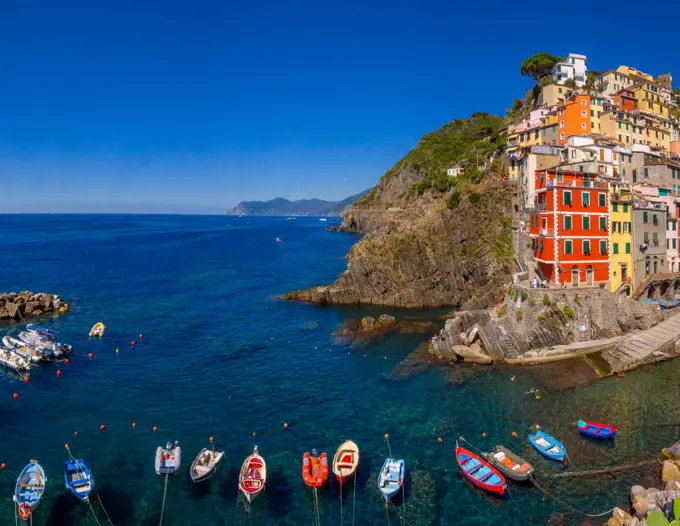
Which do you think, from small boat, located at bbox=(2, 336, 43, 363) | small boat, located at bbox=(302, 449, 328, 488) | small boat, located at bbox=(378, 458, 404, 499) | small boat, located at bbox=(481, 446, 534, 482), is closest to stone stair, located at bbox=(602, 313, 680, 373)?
small boat, located at bbox=(481, 446, 534, 482)

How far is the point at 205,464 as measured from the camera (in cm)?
2959

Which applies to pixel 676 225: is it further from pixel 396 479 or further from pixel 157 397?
pixel 157 397

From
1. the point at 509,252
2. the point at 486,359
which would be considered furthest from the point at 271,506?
the point at 509,252

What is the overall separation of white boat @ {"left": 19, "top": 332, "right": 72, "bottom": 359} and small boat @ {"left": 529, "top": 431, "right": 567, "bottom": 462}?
48.1 metres

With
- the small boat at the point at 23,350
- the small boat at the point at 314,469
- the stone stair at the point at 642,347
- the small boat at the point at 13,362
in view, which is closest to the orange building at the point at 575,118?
the stone stair at the point at 642,347

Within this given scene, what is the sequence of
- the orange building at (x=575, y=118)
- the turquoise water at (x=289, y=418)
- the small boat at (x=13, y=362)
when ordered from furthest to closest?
the orange building at (x=575, y=118)
the small boat at (x=13, y=362)
the turquoise water at (x=289, y=418)

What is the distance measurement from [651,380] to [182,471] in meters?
40.3

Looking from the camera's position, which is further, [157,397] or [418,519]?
[157,397]

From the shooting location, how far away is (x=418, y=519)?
84.3 feet

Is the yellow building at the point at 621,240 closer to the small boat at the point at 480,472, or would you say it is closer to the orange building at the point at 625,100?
the small boat at the point at 480,472

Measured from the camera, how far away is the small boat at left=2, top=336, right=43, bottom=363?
1937 inches

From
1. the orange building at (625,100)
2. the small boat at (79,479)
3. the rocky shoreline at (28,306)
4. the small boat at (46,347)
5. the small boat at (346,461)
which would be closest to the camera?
the small boat at (79,479)

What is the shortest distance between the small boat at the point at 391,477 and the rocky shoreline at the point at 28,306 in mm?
61943

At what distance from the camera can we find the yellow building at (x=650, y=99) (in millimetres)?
86875
